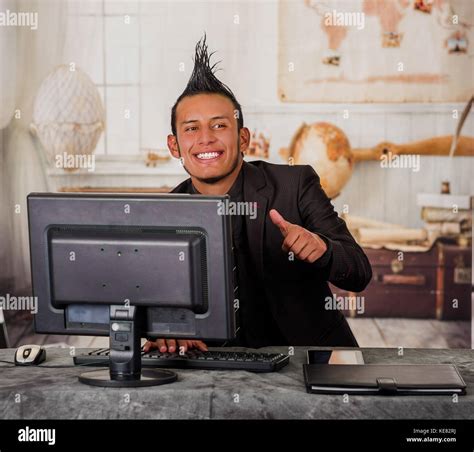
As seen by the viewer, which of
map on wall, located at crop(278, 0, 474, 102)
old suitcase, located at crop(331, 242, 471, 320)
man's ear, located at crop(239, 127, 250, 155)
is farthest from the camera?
old suitcase, located at crop(331, 242, 471, 320)

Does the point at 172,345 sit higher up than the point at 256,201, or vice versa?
the point at 256,201

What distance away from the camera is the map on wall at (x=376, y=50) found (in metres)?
5.01

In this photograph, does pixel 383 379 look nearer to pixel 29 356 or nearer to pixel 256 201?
pixel 29 356

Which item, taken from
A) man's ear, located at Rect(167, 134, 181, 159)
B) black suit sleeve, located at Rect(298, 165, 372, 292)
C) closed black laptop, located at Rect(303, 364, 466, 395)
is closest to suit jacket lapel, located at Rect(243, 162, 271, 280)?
black suit sleeve, located at Rect(298, 165, 372, 292)

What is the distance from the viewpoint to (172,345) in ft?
7.75

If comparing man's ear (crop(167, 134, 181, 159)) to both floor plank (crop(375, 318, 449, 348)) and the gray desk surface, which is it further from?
floor plank (crop(375, 318, 449, 348))

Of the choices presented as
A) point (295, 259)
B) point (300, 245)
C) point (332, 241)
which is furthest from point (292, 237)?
point (295, 259)

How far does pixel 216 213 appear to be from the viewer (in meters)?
2.00

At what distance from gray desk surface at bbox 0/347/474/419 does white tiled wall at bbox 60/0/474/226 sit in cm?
307

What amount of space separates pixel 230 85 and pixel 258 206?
223 centimetres

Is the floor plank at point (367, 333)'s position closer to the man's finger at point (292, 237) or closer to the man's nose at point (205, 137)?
the man's nose at point (205, 137)

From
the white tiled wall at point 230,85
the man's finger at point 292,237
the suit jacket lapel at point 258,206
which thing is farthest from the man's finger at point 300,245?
the white tiled wall at point 230,85

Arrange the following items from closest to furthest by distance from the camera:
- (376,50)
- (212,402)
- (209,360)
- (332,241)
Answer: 1. (212,402)
2. (209,360)
3. (332,241)
4. (376,50)

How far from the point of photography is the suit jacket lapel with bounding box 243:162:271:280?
9.49 ft
